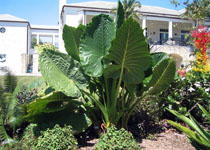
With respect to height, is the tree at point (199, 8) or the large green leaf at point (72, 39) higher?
the tree at point (199, 8)

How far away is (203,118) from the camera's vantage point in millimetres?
5457

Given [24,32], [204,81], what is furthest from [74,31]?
[24,32]

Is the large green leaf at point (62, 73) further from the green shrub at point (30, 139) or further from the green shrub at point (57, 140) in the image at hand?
the green shrub at point (30, 139)

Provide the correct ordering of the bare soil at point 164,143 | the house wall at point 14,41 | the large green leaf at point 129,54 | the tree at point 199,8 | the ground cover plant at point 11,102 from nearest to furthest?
the large green leaf at point 129,54 < the bare soil at point 164,143 < the ground cover plant at point 11,102 < the tree at point 199,8 < the house wall at point 14,41

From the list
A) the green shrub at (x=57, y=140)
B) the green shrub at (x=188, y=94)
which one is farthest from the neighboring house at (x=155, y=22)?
the green shrub at (x=57, y=140)

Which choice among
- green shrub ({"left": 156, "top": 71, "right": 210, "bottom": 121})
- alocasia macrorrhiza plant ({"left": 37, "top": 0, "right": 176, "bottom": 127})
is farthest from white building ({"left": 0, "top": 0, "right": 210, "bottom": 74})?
alocasia macrorrhiza plant ({"left": 37, "top": 0, "right": 176, "bottom": 127})

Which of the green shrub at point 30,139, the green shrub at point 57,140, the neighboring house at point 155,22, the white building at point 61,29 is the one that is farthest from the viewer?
the white building at point 61,29

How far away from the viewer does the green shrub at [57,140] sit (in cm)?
332

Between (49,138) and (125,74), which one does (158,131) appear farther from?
(49,138)

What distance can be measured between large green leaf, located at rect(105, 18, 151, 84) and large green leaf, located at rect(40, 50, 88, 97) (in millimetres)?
534

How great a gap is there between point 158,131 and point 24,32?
28.4 metres

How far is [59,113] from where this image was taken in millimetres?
3959

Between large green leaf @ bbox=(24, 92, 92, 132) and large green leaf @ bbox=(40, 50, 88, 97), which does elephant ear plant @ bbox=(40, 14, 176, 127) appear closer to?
large green leaf @ bbox=(40, 50, 88, 97)

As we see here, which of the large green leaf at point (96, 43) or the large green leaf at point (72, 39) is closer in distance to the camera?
the large green leaf at point (96, 43)
